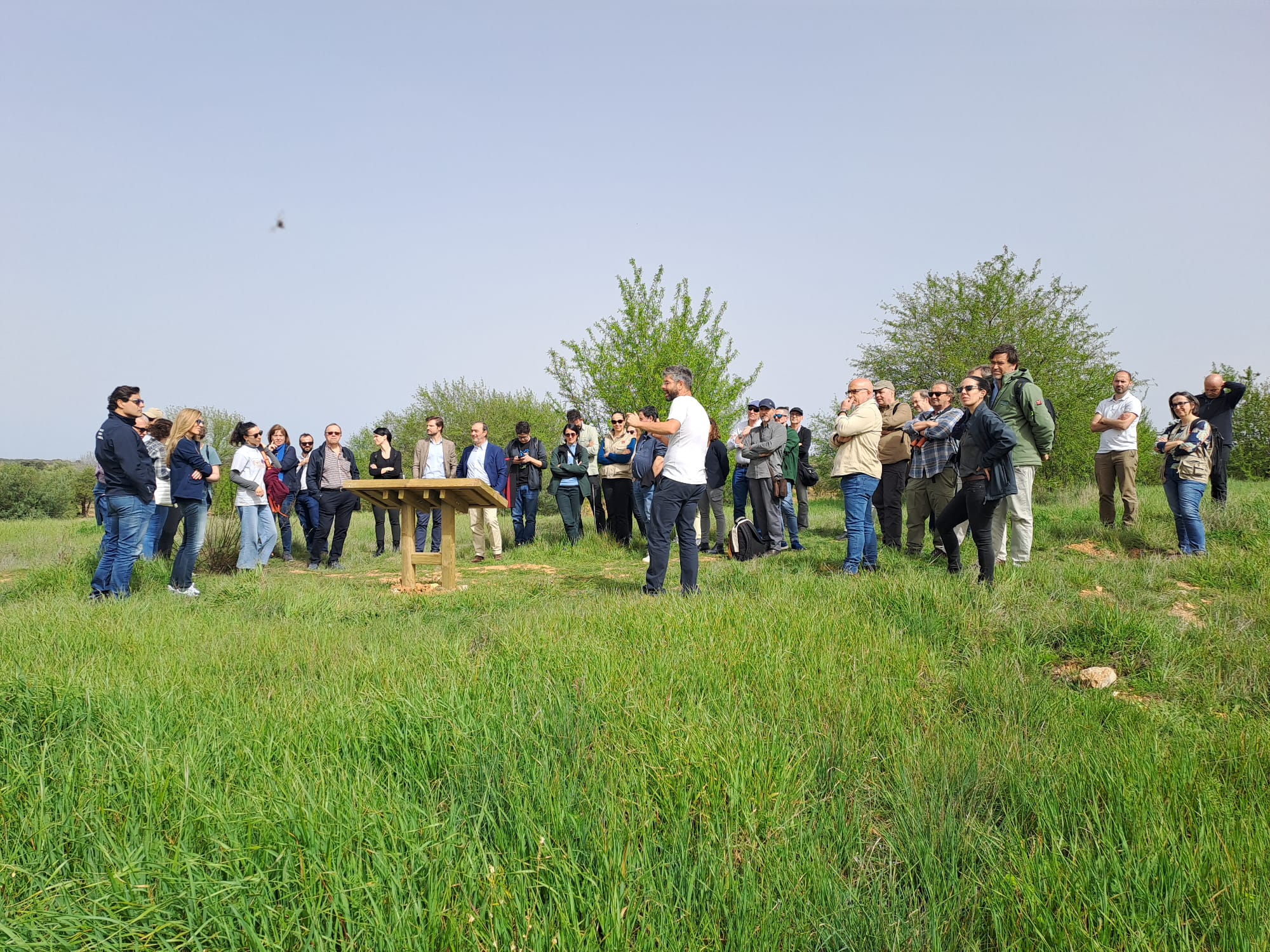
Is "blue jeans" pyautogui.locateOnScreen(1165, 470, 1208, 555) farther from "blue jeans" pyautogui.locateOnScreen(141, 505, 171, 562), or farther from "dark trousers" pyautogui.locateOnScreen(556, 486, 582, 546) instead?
"blue jeans" pyautogui.locateOnScreen(141, 505, 171, 562)

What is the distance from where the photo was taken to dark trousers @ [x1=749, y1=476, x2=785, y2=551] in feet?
33.8

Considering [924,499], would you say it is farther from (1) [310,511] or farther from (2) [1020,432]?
(1) [310,511]

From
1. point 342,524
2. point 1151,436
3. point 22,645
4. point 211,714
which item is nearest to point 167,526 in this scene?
point 342,524

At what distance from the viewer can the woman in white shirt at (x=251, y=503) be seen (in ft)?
32.8

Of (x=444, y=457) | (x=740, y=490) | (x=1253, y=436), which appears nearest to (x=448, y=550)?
(x=444, y=457)

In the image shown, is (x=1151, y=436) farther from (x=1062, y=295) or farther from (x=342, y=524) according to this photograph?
(x=342, y=524)

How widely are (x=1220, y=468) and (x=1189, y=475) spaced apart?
105 inches

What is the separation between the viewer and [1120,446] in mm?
9992

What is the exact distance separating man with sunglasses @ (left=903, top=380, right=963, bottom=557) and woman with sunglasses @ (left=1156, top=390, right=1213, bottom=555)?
252cm

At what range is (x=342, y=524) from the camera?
38.0 feet

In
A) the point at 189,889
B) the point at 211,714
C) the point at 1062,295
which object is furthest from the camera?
the point at 1062,295

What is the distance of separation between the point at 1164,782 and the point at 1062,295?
74.2 feet

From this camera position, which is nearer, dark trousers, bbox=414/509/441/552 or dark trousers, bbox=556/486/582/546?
dark trousers, bbox=556/486/582/546

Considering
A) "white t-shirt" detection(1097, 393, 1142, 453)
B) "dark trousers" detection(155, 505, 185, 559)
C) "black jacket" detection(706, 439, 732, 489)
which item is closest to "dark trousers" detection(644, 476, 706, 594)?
"black jacket" detection(706, 439, 732, 489)
